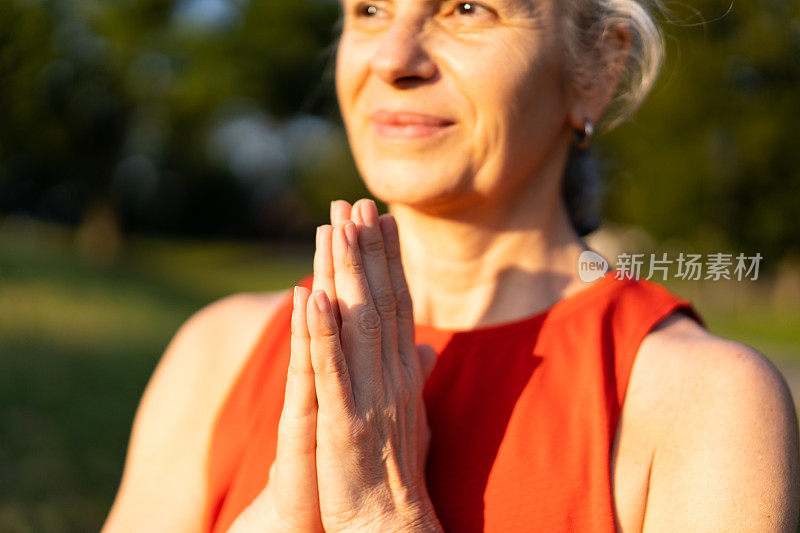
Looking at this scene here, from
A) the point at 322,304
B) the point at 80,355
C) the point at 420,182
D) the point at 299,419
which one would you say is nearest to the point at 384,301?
the point at 322,304

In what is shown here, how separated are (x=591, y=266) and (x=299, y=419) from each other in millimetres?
841

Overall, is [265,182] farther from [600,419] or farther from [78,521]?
[600,419]

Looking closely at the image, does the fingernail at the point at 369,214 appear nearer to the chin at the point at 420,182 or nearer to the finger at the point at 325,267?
the finger at the point at 325,267

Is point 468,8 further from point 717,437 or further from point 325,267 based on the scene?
point 717,437

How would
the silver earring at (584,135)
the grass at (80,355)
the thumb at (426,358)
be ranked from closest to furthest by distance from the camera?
the thumb at (426,358) → the silver earring at (584,135) → the grass at (80,355)

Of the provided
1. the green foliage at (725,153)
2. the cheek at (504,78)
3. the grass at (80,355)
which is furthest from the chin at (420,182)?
the green foliage at (725,153)

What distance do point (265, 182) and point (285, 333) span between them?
35.1 metres

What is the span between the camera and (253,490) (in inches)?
72.4

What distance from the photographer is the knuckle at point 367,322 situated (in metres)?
1.48

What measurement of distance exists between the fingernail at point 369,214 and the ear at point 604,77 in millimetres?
664

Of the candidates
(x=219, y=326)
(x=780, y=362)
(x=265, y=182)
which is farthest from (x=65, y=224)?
(x=219, y=326)

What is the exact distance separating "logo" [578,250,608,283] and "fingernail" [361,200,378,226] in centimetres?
64

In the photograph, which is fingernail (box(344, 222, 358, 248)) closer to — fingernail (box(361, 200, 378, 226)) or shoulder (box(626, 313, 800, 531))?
fingernail (box(361, 200, 378, 226))

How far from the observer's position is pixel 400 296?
1559 millimetres
